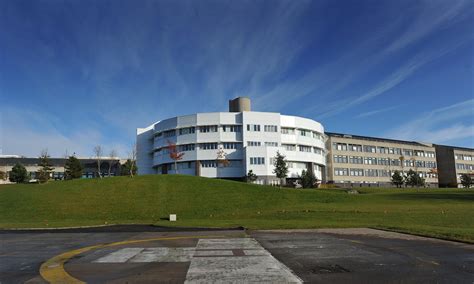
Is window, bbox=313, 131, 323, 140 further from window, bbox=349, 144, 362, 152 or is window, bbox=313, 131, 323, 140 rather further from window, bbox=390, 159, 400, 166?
window, bbox=390, 159, 400, 166

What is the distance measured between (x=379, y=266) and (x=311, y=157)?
78.3m

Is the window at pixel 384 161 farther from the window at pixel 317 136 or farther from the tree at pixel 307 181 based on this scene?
the tree at pixel 307 181

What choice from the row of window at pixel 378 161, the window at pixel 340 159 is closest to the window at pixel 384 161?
the row of window at pixel 378 161

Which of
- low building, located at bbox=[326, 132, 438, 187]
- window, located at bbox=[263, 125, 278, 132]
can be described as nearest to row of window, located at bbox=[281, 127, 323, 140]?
window, located at bbox=[263, 125, 278, 132]

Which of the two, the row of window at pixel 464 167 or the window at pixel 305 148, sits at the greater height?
the window at pixel 305 148

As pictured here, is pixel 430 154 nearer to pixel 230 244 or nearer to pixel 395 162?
pixel 395 162

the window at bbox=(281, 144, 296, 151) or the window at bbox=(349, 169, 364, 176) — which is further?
the window at bbox=(349, 169, 364, 176)

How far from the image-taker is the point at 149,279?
8.38 metres

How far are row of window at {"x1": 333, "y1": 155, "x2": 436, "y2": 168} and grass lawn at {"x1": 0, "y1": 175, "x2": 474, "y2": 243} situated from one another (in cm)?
5787

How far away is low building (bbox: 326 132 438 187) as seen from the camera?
4146 inches

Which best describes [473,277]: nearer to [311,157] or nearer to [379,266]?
[379,266]

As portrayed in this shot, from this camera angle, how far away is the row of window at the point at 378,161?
106838 mm

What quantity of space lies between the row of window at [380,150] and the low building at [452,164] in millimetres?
4097

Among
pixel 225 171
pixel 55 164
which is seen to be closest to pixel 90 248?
pixel 225 171
